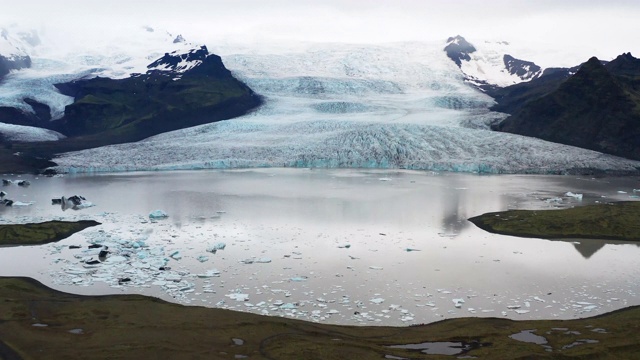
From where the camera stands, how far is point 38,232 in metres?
21.6

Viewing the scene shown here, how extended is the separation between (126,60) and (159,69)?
996cm

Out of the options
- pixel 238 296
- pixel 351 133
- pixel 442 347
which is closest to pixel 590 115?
pixel 351 133

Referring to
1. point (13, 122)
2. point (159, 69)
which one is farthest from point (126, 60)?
point (13, 122)

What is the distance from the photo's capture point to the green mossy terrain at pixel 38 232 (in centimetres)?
2052

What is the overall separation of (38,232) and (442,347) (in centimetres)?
1637

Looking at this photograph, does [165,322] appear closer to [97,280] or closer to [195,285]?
[195,285]

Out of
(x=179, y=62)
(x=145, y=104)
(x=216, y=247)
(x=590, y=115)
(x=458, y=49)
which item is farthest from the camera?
(x=458, y=49)

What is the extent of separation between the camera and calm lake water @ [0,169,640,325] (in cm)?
1419

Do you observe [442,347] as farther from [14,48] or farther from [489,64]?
[14,48]

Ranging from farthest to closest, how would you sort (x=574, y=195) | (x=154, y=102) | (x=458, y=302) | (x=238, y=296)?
(x=154, y=102)
(x=574, y=195)
(x=238, y=296)
(x=458, y=302)

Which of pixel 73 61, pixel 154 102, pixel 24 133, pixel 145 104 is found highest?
pixel 73 61

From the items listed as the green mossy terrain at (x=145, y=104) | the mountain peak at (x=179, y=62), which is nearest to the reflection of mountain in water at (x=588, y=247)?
the green mossy terrain at (x=145, y=104)

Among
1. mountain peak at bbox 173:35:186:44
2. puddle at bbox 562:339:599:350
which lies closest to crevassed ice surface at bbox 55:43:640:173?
mountain peak at bbox 173:35:186:44

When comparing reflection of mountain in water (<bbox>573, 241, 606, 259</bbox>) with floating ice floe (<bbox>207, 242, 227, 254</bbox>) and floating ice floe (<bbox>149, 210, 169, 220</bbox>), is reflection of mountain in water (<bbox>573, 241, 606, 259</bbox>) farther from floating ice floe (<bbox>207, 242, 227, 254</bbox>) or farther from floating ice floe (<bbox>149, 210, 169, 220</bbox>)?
floating ice floe (<bbox>149, 210, 169, 220</bbox>)
